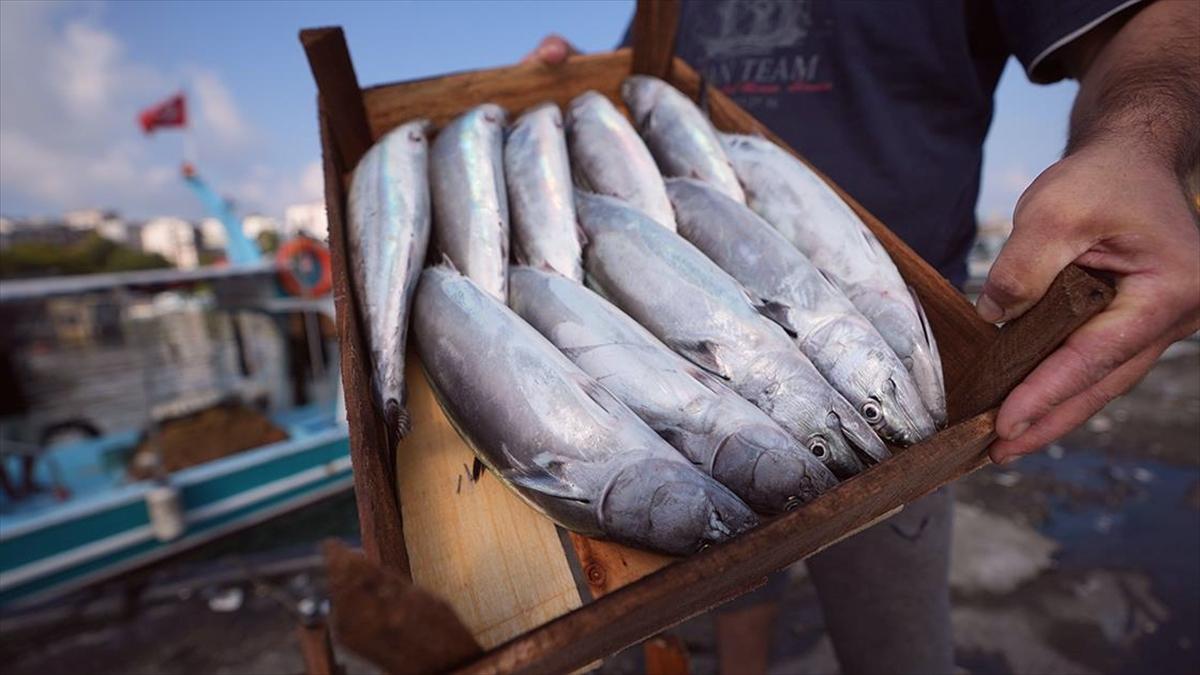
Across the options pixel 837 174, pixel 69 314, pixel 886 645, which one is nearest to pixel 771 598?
pixel 886 645

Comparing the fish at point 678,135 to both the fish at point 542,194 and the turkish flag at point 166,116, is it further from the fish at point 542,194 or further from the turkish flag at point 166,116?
the turkish flag at point 166,116

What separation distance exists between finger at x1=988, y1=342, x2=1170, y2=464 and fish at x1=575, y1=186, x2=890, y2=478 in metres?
0.23

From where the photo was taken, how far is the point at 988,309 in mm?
1200

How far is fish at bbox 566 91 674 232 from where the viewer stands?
5.69 feet

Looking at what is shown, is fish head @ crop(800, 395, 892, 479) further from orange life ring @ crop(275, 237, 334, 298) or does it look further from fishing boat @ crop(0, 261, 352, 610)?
orange life ring @ crop(275, 237, 334, 298)

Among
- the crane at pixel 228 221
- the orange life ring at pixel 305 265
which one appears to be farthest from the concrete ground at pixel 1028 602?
the crane at pixel 228 221

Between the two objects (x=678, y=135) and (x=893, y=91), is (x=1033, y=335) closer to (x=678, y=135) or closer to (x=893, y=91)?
(x=678, y=135)

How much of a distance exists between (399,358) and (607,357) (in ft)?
1.58

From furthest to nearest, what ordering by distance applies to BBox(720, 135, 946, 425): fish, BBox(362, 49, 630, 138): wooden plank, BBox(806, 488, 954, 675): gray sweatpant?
BBox(806, 488, 954, 675): gray sweatpant
BBox(362, 49, 630, 138): wooden plank
BBox(720, 135, 946, 425): fish

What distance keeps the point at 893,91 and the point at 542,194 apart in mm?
1405

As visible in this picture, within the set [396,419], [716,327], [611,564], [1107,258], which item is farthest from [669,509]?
[1107,258]

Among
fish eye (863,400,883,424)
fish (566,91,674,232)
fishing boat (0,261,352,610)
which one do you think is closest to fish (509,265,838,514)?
fish eye (863,400,883,424)

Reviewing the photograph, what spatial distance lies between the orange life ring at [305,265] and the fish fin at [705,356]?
9.72 meters

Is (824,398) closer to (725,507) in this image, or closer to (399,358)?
(725,507)
